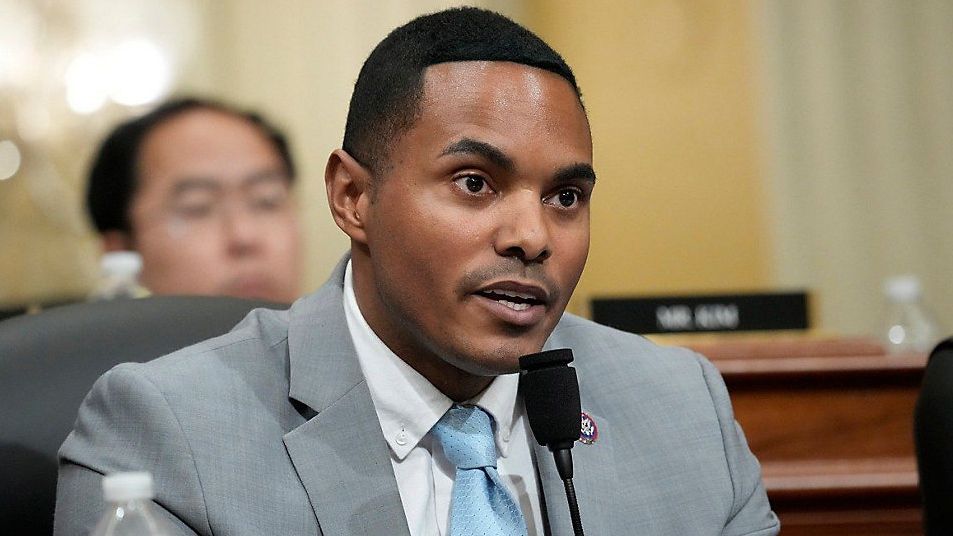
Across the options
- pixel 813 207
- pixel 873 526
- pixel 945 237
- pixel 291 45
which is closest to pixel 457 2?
pixel 291 45

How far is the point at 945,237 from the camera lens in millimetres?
4289

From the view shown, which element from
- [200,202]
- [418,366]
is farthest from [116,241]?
[418,366]

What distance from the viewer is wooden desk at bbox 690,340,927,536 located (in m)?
1.86

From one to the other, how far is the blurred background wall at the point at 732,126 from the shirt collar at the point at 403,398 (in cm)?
296

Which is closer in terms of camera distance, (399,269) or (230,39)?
(399,269)

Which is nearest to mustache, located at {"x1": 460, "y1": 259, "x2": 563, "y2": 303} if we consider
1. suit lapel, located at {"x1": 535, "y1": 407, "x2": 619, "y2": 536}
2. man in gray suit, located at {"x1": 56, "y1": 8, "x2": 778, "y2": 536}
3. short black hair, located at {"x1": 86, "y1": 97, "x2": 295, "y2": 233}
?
man in gray suit, located at {"x1": 56, "y1": 8, "x2": 778, "y2": 536}

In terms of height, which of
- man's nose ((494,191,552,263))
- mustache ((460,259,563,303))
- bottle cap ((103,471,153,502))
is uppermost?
man's nose ((494,191,552,263))

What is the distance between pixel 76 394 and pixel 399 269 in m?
0.36

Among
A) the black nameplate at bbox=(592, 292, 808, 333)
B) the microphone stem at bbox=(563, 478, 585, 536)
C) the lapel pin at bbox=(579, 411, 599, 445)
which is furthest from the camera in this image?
the black nameplate at bbox=(592, 292, 808, 333)

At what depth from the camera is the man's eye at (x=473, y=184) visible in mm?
1176

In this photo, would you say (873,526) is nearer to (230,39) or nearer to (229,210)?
(229,210)

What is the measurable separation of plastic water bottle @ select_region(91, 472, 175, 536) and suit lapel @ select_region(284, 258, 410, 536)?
26 cm

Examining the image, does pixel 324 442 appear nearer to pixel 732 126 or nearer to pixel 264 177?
pixel 264 177

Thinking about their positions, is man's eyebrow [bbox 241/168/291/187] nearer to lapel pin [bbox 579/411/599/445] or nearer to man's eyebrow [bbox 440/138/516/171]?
lapel pin [bbox 579/411/599/445]
